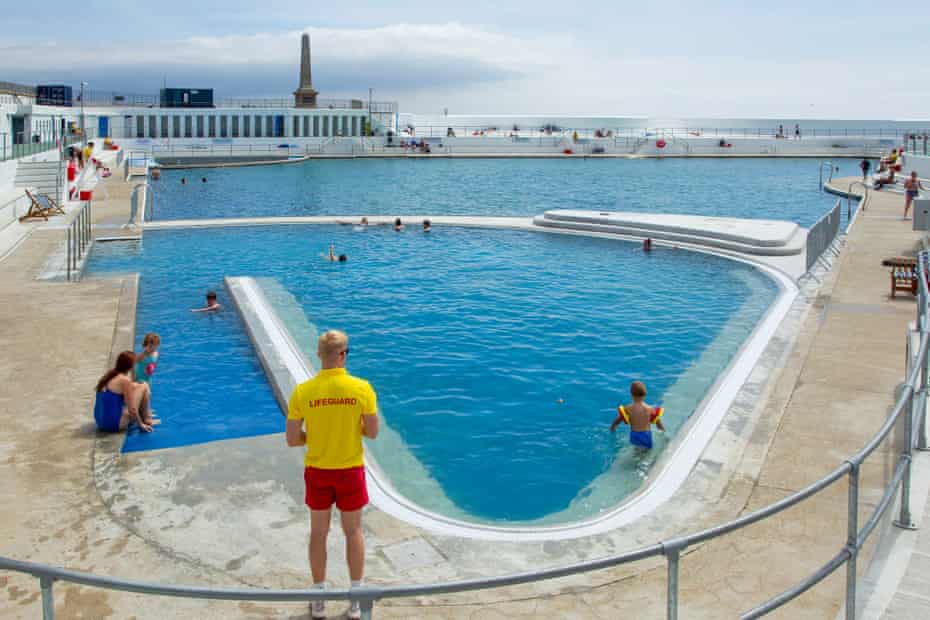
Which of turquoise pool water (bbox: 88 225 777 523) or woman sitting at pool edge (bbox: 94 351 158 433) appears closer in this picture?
woman sitting at pool edge (bbox: 94 351 158 433)

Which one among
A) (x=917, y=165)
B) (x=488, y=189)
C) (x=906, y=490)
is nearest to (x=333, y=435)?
(x=906, y=490)

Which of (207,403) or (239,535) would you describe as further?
(207,403)

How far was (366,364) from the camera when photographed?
1221 centimetres

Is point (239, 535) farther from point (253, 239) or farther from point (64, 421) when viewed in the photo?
point (253, 239)

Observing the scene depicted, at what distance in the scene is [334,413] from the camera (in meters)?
4.84

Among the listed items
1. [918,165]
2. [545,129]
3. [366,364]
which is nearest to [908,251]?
[366,364]

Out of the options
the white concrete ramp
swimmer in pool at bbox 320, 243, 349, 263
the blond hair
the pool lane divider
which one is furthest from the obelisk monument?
the blond hair

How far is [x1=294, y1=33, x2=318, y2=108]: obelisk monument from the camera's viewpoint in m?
83.7

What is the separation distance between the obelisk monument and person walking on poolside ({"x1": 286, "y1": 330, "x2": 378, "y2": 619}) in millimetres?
82303

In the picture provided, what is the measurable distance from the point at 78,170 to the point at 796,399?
35.7m

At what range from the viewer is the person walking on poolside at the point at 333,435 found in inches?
191

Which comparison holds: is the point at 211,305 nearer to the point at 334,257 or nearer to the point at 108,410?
the point at 334,257

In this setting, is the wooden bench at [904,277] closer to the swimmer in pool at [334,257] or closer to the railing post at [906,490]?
the railing post at [906,490]

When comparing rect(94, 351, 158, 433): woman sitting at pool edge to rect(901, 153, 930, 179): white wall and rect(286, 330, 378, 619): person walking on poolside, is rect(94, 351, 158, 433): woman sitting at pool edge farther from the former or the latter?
rect(901, 153, 930, 179): white wall
